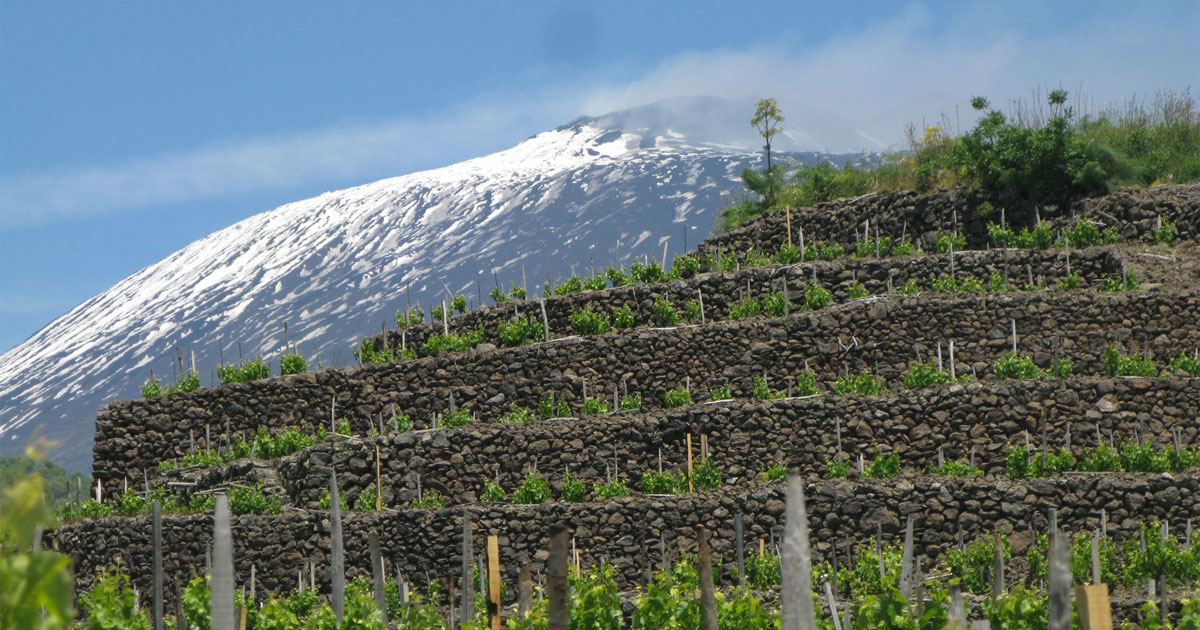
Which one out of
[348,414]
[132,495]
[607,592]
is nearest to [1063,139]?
[348,414]

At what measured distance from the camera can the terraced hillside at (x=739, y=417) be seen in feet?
59.2

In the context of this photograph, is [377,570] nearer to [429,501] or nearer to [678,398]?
[429,501]

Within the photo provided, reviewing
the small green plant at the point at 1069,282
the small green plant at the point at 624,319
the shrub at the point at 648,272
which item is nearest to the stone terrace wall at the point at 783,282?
the small green plant at the point at 624,319

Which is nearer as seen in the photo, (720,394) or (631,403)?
(720,394)

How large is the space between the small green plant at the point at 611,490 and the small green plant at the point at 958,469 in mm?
4741

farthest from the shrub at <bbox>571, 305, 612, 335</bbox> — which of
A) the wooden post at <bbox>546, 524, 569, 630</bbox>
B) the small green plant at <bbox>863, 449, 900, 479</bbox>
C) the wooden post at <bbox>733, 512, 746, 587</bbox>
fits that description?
the wooden post at <bbox>546, 524, 569, 630</bbox>

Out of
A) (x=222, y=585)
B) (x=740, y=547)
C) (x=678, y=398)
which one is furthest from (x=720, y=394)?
(x=222, y=585)

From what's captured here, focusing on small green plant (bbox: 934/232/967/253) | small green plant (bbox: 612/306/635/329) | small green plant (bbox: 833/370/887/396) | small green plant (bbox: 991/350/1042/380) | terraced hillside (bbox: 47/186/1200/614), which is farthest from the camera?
small green plant (bbox: 934/232/967/253)

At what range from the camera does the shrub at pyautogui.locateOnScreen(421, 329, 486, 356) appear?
78.5 feet

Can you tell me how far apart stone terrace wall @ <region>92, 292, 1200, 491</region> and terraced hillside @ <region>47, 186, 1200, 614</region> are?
4cm

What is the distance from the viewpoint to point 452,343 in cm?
2395

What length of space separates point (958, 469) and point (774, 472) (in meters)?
2.72

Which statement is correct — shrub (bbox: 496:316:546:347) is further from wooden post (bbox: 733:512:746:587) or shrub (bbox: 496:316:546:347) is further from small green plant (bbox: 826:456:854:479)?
wooden post (bbox: 733:512:746:587)

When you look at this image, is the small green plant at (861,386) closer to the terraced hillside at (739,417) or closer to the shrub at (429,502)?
the terraced hillside at (739,417)
